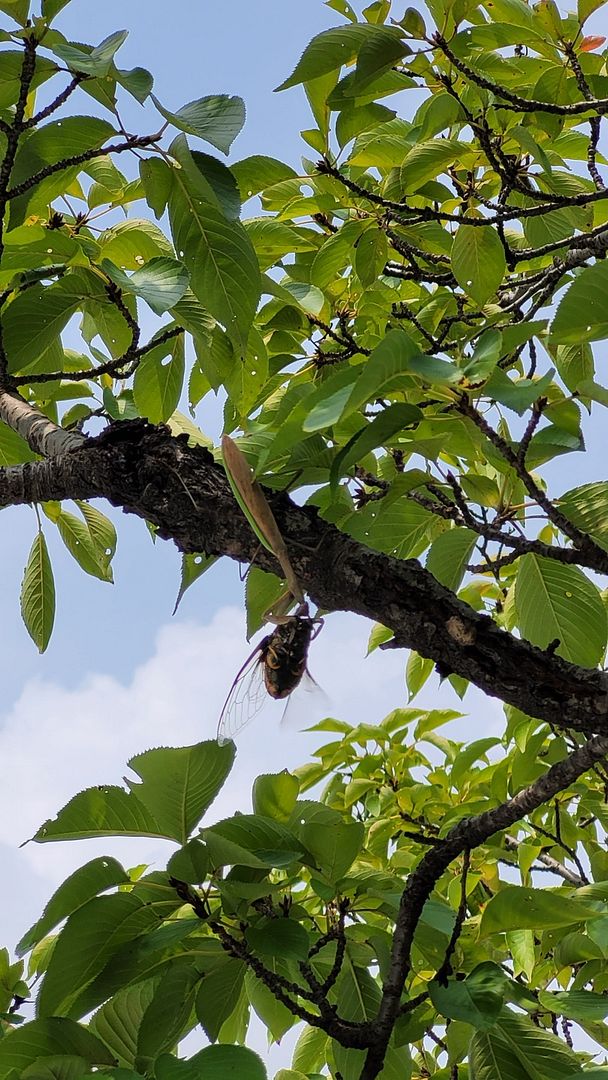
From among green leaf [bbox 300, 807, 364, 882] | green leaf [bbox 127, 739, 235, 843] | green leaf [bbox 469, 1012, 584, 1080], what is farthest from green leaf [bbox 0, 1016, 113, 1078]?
green leaf [bbox 469, 1012, 584, 1080]

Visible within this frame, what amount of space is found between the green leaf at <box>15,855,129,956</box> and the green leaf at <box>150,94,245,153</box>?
2.87 feet

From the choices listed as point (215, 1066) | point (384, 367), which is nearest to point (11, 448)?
point (384, 367)

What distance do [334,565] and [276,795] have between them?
40cm

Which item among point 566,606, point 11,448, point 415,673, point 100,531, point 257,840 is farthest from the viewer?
point 415,673

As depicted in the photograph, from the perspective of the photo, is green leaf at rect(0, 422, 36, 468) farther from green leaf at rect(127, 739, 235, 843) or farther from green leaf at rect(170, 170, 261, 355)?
green leaf at rect(127, 739, 235, 843)

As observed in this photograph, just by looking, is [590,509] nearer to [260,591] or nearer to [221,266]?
[260,591]

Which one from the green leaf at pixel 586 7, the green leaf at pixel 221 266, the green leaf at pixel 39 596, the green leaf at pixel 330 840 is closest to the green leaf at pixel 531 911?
the green leaf at pixel 330 840

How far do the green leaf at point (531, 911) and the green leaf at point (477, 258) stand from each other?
42.5 inches

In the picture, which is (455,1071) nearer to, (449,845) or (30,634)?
(449,845)

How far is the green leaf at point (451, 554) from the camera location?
1479 millimetres

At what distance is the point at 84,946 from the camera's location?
1.13 m

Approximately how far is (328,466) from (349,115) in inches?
35.4

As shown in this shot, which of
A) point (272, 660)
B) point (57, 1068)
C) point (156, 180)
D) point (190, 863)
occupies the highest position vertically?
point (156, 180)

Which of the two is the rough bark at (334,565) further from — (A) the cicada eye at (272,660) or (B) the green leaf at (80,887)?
(B) the green leaf at (80,887)
